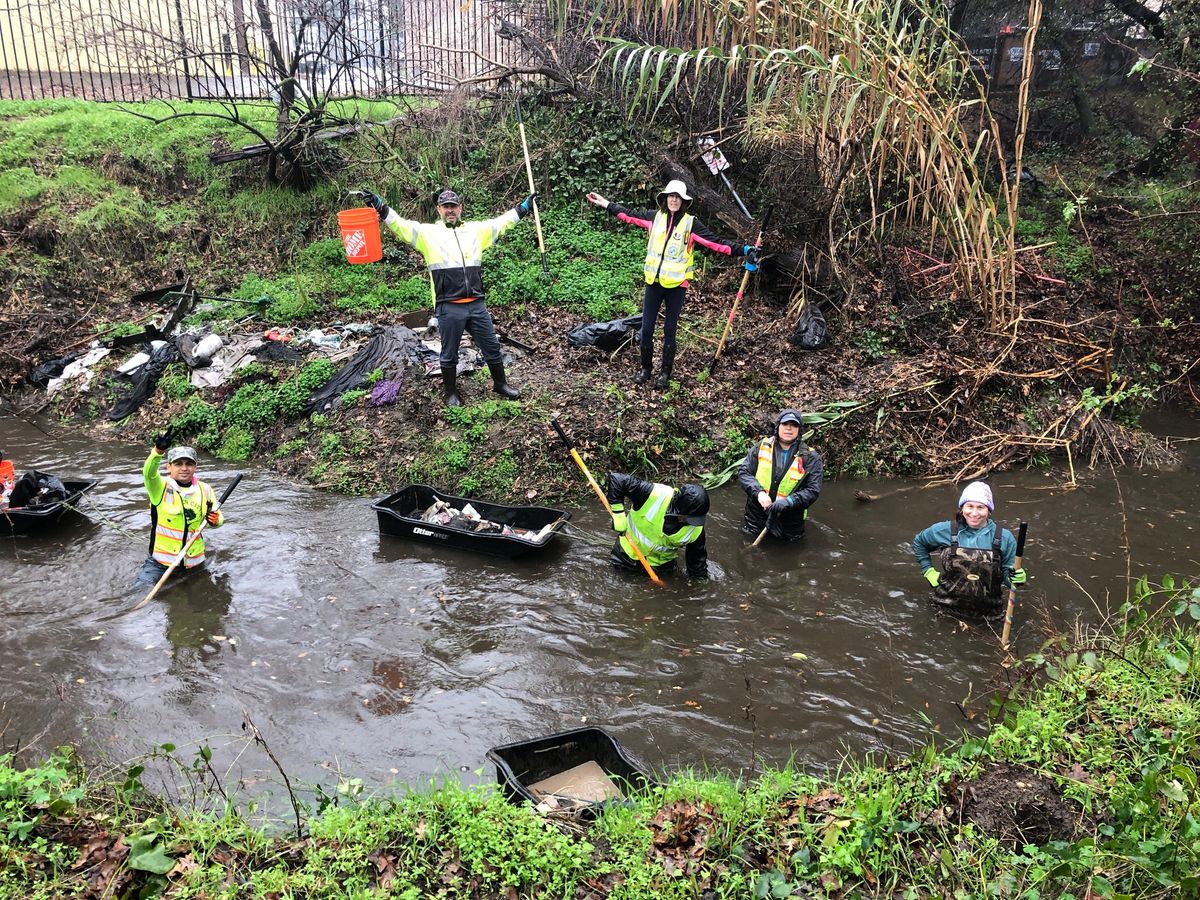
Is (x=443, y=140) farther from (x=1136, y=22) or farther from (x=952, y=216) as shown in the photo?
(x=1136, y=22)

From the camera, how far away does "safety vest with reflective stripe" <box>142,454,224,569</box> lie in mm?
6621

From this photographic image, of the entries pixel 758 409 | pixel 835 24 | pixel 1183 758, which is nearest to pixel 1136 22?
pixel 835 24

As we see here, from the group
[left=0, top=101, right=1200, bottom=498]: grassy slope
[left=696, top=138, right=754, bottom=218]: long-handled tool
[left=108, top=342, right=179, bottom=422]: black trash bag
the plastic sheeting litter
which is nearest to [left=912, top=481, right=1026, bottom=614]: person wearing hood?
[left=0, top=101, right=1200, bottom=498]: grassy slope

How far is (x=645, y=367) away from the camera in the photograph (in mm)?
9531

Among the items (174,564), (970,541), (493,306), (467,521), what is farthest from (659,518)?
(493,306)

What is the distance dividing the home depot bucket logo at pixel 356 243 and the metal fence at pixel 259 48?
3.67 meters

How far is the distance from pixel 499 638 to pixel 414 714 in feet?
3.30

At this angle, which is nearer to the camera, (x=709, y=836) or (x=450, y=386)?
(x=709, y=836)

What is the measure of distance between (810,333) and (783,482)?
11.9 ft

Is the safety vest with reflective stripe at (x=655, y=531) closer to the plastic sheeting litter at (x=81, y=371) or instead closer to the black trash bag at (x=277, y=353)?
the black trash bag at (x=277, y=353)

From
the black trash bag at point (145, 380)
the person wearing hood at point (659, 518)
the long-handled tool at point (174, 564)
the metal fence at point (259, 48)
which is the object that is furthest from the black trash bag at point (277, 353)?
the person wearing hood at point (659, 518)

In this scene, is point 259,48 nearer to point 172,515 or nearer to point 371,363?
point 371,363

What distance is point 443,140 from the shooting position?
13633 mm

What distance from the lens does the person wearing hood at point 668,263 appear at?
874cm
